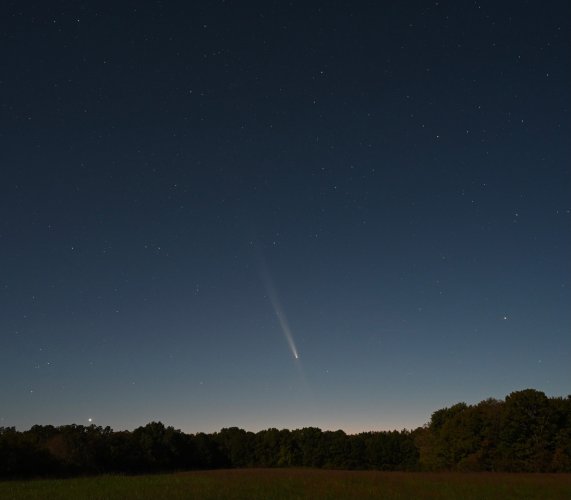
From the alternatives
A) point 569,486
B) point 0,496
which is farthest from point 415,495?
point 0,496

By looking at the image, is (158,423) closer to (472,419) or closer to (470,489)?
(472,419)

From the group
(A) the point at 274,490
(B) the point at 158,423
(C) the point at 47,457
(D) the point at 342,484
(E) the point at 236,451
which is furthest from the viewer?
(E) the point at 236,451

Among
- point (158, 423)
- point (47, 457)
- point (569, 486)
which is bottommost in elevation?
point (569, 486)

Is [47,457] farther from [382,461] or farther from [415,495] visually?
[382,461]

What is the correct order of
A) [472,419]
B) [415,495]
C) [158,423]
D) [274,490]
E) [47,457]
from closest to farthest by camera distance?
[415,495], [274,490], [47,457], [472,419], [158,423]

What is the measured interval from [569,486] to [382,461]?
6237 cm

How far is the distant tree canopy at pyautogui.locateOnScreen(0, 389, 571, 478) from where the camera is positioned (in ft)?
178

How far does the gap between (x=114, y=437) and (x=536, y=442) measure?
167 feet

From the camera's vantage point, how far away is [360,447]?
8838 cm

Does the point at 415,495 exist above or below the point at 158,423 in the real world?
below

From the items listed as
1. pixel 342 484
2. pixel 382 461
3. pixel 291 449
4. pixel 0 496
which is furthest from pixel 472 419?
pixel 0 496

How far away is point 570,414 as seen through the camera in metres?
60.1

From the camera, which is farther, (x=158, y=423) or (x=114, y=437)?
(x=158, y=423)

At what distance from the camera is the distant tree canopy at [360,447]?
5416 centimetres
